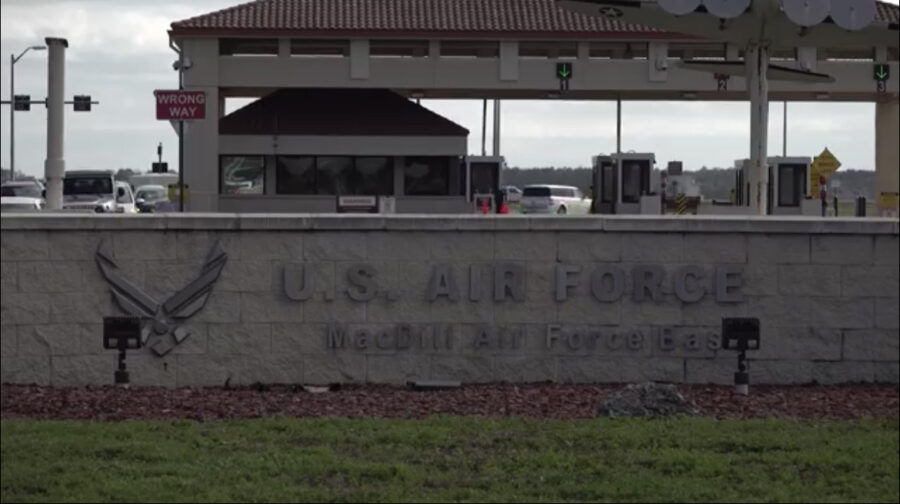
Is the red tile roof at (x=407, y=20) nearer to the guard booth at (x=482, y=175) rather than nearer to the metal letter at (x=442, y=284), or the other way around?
the guard booth at (x=482, y=175)

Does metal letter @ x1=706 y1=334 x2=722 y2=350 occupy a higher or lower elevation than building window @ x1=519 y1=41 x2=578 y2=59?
lower

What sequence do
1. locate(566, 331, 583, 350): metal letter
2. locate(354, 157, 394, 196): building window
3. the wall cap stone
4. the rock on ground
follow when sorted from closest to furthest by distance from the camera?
1. the rock on ground
2. the wall cap stone
3. locate(566, 331, 583, 350): metal letter
4. locate(354, 157, 394, 196): building window

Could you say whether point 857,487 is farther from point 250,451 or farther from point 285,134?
point 285,134

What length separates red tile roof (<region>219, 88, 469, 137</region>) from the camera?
4728cm

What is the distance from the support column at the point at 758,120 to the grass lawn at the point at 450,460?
15662 millimetres

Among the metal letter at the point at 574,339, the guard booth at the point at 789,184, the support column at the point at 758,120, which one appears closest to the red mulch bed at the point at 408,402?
the metal letter at the point at 574,339

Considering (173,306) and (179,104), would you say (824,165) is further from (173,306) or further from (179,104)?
(173,306)

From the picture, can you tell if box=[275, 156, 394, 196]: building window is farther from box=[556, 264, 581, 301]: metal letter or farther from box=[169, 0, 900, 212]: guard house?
box=[556, 264, 581, 301]: metal letter

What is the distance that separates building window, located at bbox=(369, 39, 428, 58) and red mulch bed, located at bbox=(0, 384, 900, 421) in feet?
123

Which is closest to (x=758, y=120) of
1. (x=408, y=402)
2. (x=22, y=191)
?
(x=408, y=402)

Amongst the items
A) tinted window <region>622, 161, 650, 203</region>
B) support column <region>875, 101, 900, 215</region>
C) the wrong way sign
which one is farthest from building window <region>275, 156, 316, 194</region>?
the wrong way sign

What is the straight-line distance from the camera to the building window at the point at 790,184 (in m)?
43.7

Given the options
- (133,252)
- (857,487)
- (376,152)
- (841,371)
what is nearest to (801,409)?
(841,371)

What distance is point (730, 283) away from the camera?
1366 centimetres
